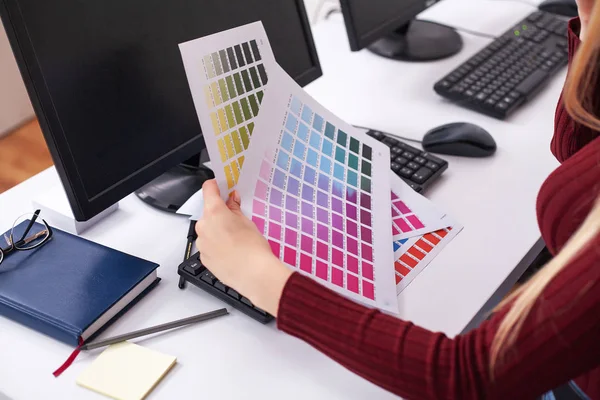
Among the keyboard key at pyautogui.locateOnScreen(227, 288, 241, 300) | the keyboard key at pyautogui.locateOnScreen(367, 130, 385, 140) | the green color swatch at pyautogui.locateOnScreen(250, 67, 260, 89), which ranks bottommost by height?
the keyboard key at pyautogui.locateOnScreen(227, 288, 241, 300)

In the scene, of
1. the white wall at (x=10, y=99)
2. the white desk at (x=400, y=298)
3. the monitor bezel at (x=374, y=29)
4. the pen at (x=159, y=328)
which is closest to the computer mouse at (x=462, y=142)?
the white desk at (x=400, y=298)

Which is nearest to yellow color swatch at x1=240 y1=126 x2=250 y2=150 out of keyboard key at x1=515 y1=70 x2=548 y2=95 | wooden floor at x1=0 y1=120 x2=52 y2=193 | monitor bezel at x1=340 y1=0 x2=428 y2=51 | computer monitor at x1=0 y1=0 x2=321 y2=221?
computer monitor at x1=0 y1=0 x2=321 y2=221

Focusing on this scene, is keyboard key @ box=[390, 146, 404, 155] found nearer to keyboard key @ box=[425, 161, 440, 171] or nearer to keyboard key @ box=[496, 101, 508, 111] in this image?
keyboard key @ box=[425, 161, 440, 171]

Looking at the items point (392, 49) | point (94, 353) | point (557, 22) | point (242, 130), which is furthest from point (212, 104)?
point (557, 22)

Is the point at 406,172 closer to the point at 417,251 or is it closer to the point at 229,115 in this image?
the point at 417,251

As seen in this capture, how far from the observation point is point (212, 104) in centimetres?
75

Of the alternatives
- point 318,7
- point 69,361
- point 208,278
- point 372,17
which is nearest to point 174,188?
point 208,278

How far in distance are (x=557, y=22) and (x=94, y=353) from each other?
4.28ft

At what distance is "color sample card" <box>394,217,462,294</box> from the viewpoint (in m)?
0.81

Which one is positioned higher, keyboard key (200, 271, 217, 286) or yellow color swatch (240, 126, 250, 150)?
yellow color swatch (240, 126, 250, 150)

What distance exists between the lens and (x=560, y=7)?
1594mm

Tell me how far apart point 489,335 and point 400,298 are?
0.64ft

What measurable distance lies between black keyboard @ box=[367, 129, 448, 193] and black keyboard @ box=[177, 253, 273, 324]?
35 centimetres

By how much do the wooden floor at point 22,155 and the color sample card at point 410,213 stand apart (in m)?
1.73
